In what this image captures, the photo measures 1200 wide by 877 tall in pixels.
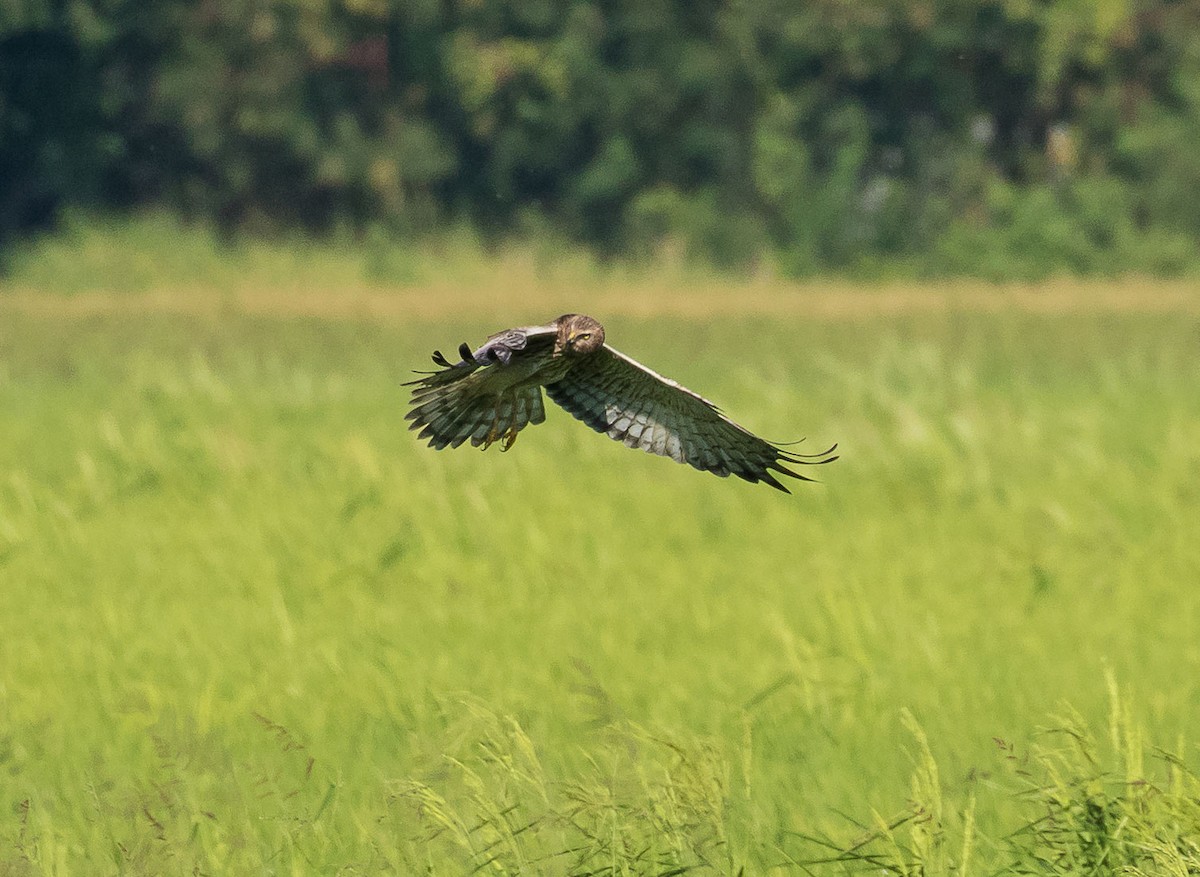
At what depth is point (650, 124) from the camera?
3003 centimetres

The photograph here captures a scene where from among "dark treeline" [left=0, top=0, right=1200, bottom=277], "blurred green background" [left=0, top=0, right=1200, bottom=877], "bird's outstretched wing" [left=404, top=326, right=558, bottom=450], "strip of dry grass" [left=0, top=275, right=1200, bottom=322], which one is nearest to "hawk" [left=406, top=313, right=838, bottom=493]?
"bird's outstretched wing" [left=404, top=326, right=558, bottom=450]

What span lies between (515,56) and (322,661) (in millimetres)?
22375

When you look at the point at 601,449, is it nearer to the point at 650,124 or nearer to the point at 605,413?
the point at 605,413

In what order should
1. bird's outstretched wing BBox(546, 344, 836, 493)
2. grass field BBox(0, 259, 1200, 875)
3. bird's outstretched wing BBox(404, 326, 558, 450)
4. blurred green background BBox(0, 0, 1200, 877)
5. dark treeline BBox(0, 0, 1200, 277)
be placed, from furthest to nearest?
dark treeline BBox(0, 0, 1200, 277) < blurred green background BBox(0, 0, 1200, 877) < grass field BBox(0, 259, 1200, 875) < bird's outstretched wing BBox(546, 344, 836, 493) < bird's outstretched wing BBox(404, 326, 558, 450)

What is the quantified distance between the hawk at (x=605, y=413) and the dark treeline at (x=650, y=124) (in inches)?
990

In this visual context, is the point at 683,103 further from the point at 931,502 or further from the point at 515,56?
the point at 931,502

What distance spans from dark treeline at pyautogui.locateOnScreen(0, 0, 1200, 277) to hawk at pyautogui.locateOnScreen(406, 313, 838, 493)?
2514 centimetres

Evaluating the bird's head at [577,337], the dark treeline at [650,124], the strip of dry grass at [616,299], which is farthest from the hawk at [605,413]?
the dark treeline at [650,124]

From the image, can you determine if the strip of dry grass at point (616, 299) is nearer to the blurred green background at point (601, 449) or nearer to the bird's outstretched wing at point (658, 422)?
the blurred green background at point (601, 449)

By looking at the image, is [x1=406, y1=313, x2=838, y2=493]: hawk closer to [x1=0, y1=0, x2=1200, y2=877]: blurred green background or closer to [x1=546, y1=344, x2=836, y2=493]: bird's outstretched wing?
[x1=546, y1=344, x2=836, y2=493]: bird's outstretched wing

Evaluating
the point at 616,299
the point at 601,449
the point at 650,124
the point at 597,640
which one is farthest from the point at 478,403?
the point at 650,124

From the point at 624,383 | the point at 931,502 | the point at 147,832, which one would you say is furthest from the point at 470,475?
the point at 624,383

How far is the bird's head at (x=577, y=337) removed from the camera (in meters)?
3.42

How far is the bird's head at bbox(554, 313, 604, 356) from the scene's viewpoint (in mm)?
3418
